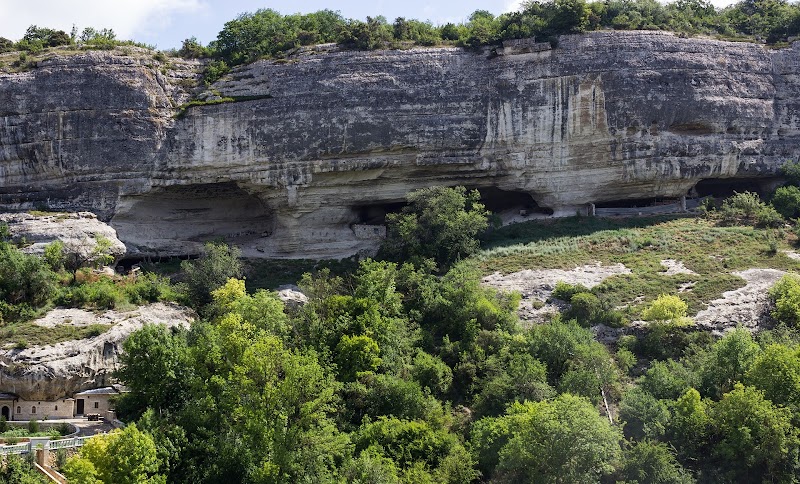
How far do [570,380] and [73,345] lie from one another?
17.0 meters

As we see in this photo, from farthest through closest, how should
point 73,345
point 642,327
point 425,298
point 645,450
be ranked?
point 425,298, point 642,327, point 73,345, point 645,450

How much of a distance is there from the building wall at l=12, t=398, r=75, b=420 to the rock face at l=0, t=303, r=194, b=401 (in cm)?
22

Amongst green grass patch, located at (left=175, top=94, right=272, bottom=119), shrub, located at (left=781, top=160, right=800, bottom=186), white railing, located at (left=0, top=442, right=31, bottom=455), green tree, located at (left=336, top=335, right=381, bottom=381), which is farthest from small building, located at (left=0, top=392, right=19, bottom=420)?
shrub, located at (left=781, top=160, right=800, bottom=186)

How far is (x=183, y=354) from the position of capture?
33531mm

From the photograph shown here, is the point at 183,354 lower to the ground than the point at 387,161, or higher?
lower

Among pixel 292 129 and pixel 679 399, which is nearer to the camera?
pixel 679 399

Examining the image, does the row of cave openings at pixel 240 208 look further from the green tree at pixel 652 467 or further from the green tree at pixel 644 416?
the green tree at pixel 652 467

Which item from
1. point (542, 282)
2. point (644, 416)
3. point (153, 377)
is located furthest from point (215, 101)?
point (644, 416)

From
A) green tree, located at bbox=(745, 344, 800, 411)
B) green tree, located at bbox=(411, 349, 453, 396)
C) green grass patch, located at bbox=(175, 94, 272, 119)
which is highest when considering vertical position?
green grass patch, located at bbox=(175, 94, 272, 119)

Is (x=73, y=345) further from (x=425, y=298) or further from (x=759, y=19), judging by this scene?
(x=759, y=19)

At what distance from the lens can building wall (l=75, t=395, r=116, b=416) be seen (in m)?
35.1

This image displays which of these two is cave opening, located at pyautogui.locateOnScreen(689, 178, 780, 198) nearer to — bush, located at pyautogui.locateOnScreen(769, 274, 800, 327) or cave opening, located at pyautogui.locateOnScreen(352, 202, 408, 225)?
bush, located at pyautogui.locateOnScreen(769, 274, 800, 327)

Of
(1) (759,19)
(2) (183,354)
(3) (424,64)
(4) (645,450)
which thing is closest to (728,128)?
(1) (759,19)

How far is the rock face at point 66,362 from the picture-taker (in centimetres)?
3444
